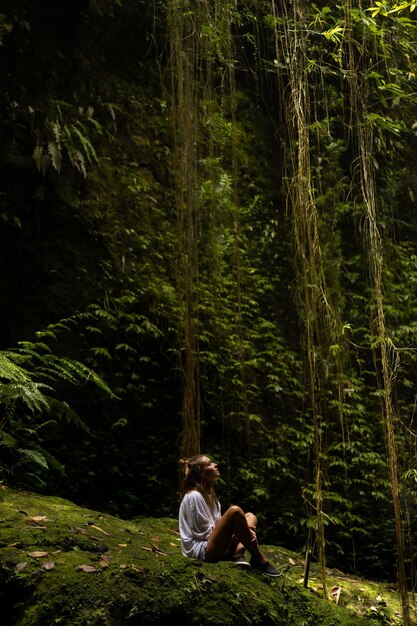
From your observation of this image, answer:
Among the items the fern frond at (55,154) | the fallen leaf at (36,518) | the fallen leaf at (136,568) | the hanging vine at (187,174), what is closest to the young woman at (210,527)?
the fallen leaf at (136,568)

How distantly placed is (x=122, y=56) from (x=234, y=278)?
2.56 meters

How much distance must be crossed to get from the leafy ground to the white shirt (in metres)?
0.18

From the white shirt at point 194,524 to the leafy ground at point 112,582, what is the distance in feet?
0.59

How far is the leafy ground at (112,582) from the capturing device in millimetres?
2869

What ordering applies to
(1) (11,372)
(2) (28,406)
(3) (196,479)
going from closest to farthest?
(3) (196,479), (1) (11,372), (2) (28,406)

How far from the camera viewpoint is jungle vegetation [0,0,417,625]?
5266 mm

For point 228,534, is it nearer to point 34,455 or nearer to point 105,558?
point 105,558

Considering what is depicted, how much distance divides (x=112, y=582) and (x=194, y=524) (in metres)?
0.82

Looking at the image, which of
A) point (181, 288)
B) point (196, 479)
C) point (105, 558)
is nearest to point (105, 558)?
point (105, 558)

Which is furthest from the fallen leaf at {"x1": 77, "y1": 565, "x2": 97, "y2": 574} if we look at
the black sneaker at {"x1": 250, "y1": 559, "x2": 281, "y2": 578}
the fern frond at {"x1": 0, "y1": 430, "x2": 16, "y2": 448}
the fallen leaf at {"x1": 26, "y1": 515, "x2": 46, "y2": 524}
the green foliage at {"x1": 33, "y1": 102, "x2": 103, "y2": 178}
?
the green foliage at {"x1": 33, "y1": 102, "x2": 103, "y2": 178}

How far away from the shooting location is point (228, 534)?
11.8 feet

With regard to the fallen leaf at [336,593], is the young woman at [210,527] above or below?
above

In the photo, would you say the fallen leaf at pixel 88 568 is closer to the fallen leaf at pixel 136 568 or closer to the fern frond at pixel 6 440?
the fallen leaf at pixel 136 568

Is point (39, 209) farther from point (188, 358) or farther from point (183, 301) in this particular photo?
point (188, 358)
